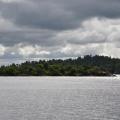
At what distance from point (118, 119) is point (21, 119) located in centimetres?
1913

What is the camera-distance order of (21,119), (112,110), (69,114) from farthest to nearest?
(112,110)
(69,114)
(21,119)

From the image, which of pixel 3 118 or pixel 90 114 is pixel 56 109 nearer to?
pixel 90 114

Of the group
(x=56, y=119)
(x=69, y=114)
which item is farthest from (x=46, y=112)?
(x=56, y=119)

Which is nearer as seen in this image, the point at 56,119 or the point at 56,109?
the point at 56,119

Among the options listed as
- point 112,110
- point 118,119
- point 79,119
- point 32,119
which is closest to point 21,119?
point 32,119

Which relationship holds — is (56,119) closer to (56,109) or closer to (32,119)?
(32,119)

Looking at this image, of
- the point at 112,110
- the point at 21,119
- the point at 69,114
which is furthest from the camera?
the point at 112,110

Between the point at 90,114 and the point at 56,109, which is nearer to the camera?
the point at 90,114

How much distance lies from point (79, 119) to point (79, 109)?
1920 cm

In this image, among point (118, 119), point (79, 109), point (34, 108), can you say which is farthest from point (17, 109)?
point (118, 119)

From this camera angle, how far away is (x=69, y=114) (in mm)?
102000

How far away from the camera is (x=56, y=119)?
93.2 metres

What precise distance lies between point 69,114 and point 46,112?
651 centimetres

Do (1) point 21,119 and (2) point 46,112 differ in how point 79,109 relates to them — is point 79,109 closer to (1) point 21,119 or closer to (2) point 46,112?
(2) point 46,112
